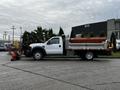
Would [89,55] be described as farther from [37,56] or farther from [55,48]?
[37,56]

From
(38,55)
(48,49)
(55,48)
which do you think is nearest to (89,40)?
(55,48)

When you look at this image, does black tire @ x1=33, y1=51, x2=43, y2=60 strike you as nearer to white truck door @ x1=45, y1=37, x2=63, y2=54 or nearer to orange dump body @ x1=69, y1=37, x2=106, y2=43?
white truck door @ x1=45, y1=37, x2=63, y2=54

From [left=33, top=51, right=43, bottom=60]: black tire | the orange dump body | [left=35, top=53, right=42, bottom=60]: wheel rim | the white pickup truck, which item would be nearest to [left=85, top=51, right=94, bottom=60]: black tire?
the white pickup truck

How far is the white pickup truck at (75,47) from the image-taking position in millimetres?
22766

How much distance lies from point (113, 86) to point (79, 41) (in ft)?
45.9

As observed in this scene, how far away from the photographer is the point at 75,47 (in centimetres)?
2325

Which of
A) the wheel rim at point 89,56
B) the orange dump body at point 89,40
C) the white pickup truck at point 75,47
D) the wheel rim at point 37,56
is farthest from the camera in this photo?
the wheel rim at point 37,56

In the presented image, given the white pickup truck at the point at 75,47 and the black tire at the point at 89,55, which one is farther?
the black tire at the point at 89,55

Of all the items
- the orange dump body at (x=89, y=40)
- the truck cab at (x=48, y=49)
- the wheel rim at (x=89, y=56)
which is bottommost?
the wheel rim at (x=89, y=56)

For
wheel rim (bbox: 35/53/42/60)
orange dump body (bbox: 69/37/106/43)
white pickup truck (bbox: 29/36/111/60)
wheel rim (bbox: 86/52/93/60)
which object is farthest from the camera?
wheel rim (bbox: 35/53/42/60)

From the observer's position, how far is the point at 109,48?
75.8 feet

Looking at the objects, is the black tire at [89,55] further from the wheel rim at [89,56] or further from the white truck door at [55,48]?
the white truck door at [55,48]

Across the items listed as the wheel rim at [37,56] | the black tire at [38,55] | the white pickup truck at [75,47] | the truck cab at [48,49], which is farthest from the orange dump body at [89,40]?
the wheel rim at [37,56]

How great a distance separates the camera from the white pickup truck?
2277cm
